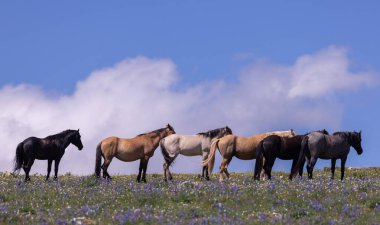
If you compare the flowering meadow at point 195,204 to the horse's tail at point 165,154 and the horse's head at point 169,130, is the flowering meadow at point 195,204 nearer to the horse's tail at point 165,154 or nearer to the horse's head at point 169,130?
the horse's tail at point 165,154

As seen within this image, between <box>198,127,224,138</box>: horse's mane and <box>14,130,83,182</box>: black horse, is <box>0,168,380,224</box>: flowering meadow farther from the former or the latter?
<box>198,127,224,138</box>: horse's mane

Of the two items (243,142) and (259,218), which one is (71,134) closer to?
(243,142)

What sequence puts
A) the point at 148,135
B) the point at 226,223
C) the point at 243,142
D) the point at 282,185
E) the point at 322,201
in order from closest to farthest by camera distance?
1. the point at 226,223
2. the point at 322,201
3. the point at 282,185
4. the point at 243,142
5. the point at 148,135

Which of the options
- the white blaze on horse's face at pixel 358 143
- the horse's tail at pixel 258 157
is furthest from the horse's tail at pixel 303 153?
the white blaze on horse's face at pixel 358 143

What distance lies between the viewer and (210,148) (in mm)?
29406

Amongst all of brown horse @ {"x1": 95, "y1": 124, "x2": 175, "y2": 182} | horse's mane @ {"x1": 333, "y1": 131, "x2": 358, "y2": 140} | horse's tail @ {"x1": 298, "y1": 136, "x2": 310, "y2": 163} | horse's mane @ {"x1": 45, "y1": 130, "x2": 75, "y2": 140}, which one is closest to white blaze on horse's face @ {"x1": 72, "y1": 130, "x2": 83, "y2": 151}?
horse's mane @ {"x1": 45, "y1": 130, "x2": 75, "y2": 140}

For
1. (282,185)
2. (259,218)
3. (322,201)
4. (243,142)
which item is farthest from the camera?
(243,142)

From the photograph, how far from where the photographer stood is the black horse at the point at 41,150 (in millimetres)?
28531

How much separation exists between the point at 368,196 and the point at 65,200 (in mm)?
8557

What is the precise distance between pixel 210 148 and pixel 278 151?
11.9ft

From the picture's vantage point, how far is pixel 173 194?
62.0 ft

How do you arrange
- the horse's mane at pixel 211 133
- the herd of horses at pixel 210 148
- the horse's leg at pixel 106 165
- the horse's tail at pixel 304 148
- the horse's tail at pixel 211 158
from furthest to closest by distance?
1. the horse's mane at pixel 211 133
2. the horse's leg at pixel 106 165
3. the horse's tail at pixel 211 158
4. the herd of horses at pixel 210 148
5. the horse's tail at pixel 304 148

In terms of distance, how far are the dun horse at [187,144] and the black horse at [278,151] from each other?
12.2 feet

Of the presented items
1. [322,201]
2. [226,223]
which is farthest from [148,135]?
[226,223]
